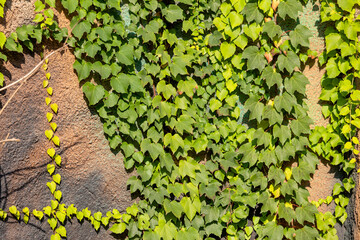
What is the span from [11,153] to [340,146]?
2.23 m

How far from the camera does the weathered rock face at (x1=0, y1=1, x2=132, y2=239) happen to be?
2.36 m

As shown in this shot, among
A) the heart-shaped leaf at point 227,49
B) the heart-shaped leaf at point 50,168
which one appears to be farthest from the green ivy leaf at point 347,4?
the heart-shaped leaf at point 50,168

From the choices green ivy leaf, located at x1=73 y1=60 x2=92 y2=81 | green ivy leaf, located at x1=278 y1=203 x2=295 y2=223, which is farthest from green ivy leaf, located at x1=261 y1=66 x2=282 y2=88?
green ivy leaf, located at x1=73 y1=60 x2=92 y2=81

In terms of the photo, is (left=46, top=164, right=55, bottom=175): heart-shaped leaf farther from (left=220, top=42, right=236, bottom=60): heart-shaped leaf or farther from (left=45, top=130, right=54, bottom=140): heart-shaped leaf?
(left=220, top=42, right=236, bottom=60): heart-shaped leaf

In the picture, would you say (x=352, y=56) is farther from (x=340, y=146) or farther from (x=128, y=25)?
(x=128, y=25)

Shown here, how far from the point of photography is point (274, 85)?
251 cm

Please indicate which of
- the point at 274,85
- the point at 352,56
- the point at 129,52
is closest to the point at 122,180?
the point at 129,52

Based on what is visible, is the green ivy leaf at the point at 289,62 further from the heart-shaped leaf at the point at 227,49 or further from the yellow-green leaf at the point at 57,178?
the yellow-green leaf at the point at 57,178

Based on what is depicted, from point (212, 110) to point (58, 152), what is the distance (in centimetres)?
110

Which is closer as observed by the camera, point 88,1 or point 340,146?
point 88,1

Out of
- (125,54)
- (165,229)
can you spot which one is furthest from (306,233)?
(125,54)

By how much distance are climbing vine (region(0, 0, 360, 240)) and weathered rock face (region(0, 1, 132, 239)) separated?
59 millimetres

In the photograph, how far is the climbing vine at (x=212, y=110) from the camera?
7.73ft

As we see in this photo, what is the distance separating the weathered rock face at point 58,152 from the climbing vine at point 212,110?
6 centimetres
